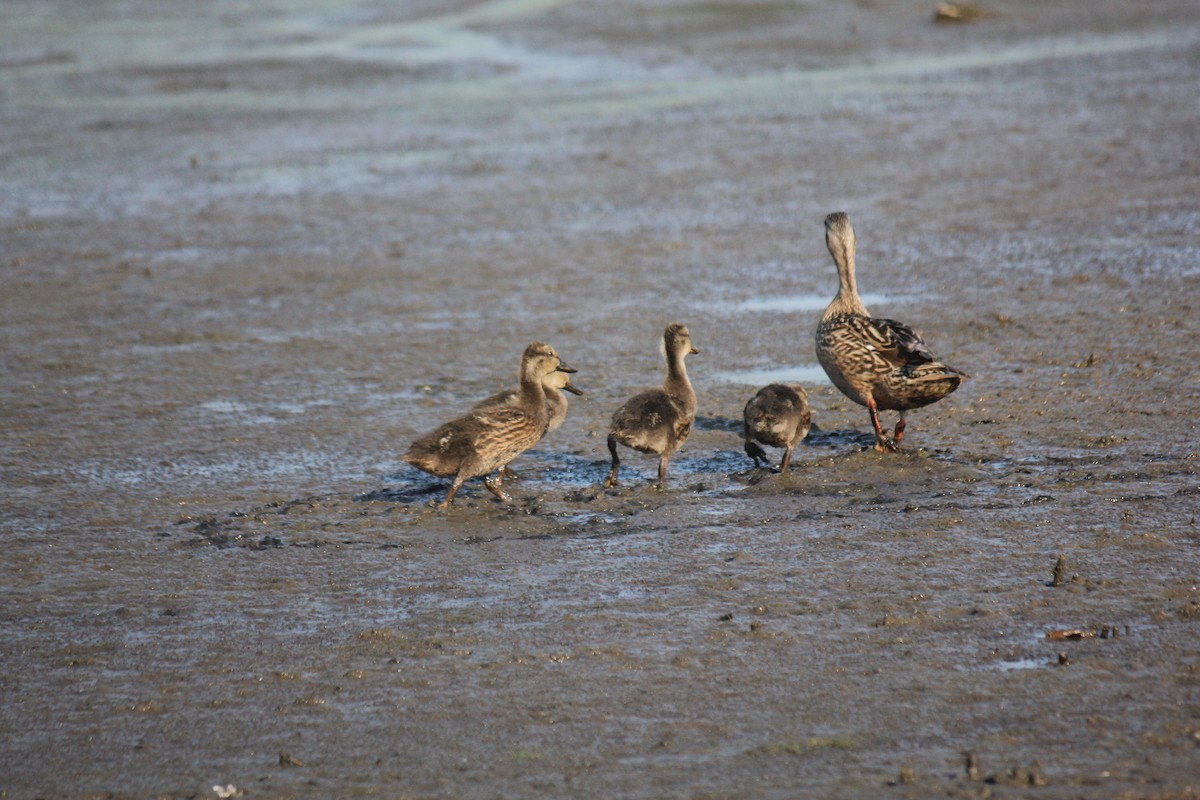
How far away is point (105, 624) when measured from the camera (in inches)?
214

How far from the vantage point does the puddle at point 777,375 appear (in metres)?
8.38

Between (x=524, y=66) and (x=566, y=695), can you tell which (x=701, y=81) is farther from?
(x=566, y=695)

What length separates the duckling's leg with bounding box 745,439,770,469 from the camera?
23.1ft

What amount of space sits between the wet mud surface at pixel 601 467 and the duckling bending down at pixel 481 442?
8.1 inches

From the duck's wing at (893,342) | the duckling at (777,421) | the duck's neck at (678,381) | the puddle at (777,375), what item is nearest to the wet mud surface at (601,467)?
the puddle at (777,375)

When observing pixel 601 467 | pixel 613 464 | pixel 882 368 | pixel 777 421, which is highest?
pixel 882 368

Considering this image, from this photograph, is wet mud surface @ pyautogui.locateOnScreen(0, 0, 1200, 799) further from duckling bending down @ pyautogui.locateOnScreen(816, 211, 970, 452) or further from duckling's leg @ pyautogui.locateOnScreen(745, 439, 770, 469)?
duckling bending down @ pyautogui.locateOnScreen(816, 211, 970, 452)

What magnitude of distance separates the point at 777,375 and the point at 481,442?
250 cm

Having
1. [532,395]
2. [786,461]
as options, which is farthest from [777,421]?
[532,395]

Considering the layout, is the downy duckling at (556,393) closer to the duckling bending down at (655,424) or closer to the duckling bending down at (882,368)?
the duckling bending down at (655,424)

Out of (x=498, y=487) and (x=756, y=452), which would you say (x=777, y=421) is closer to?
(x=756, y=452)

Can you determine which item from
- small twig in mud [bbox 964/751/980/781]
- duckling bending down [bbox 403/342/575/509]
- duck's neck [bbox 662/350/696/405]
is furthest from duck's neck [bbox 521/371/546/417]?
small twig in mud [bbox 964/751/980/781]

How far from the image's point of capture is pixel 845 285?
315 inches

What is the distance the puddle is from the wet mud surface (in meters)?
0.04
